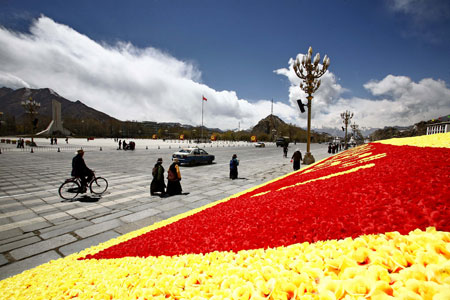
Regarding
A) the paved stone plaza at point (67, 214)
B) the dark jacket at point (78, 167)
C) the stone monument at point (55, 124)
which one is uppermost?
the stone monument at point (55, 124)

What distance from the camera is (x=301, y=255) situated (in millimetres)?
1886

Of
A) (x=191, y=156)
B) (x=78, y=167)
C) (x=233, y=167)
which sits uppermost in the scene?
(x=78, y=167)

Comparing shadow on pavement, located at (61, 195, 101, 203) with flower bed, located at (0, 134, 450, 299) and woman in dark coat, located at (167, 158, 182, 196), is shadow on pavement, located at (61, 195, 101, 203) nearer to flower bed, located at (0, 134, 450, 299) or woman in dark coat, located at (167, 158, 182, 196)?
woman in dark coat, located at (167, 158, 182, 196)

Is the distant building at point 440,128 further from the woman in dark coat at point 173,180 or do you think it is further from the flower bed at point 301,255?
the woman in dark coat at point 173,180

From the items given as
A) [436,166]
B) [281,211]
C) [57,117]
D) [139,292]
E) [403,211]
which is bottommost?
[139,292]

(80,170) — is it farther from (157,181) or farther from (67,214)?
(157,181)

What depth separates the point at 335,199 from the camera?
312 cm

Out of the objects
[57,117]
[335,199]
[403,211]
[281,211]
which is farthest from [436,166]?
[57,117]

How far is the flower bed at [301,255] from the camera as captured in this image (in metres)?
1.35

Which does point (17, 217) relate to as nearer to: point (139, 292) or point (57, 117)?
point (139, 292)

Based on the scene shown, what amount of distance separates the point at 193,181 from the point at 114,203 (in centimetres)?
440

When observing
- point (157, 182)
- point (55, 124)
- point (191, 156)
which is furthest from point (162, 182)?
point (55, 124)

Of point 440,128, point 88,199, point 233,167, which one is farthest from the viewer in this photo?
point 440,128

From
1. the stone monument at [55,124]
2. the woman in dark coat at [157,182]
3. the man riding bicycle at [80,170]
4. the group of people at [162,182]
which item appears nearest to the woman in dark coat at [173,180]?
the group of people at [162,182]
